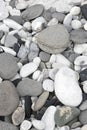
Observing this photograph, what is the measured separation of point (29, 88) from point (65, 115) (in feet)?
0.65

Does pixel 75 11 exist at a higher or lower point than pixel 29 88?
higher

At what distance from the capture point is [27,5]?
6.38 ft

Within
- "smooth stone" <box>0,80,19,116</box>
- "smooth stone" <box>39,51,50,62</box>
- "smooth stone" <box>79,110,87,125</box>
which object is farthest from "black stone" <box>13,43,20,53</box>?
"smooth stone" <box>79,110,87,125</box>

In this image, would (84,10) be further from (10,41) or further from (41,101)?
(41,101)

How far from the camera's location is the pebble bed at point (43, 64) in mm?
1472

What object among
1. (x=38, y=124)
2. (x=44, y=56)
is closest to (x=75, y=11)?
(x=44, y=56)

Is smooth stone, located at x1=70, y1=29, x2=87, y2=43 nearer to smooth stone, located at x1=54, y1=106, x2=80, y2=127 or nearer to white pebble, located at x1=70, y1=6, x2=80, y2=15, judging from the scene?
white pebble, located at x1=70, y1=6, x2=80, y2=15

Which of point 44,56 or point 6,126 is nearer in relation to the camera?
point 6,126

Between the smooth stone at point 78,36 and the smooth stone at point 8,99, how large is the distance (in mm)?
341

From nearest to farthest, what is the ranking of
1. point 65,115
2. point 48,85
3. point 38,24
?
point 65,115, point 48,85, point 38,24

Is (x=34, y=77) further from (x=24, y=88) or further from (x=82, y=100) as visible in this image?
(x=82, y=100)

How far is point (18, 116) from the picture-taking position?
4.86 ft

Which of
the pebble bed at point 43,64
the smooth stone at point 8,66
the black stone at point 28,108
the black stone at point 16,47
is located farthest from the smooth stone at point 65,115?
the black stone at point 16,47

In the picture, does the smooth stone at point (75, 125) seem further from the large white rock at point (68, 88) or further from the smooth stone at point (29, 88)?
the smooth stone at point (29, 88)
